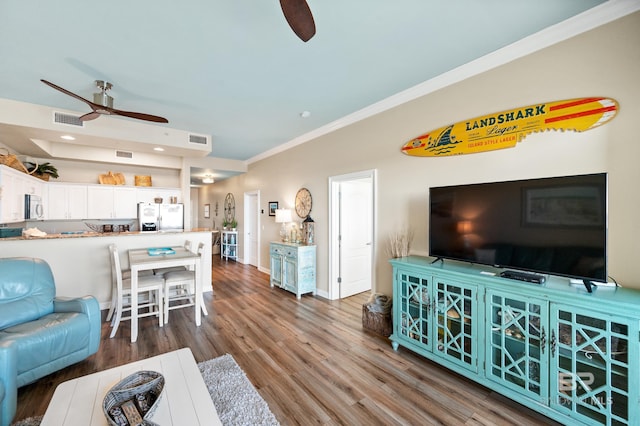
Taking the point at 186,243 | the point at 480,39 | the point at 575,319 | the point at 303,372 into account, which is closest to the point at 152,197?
the point at 186,243

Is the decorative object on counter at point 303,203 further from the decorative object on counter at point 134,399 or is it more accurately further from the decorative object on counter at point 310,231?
the decorative object on counter at point 134,399

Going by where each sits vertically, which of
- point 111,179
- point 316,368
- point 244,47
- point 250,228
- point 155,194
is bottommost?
point 316,368

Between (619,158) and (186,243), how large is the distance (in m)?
5.11

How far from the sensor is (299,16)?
4.88 feet

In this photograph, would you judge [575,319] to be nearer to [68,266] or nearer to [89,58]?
[89,58]

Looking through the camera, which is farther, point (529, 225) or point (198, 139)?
point (198, 139)

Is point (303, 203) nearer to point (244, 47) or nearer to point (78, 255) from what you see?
point (244, 47)

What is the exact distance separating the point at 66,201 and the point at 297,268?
486 centimetres

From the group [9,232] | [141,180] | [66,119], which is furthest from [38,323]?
[141,180]

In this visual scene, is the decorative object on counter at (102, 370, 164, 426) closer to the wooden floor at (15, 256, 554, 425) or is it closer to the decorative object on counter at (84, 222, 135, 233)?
the wooden floor at (15, 256, 554, 425)

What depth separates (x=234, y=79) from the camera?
9.34 feet

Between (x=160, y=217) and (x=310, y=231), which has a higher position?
(x=160, y=217)

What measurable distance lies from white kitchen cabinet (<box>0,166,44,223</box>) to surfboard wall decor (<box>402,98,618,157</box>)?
16.9 feet

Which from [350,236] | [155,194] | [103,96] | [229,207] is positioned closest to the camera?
[103,96]
